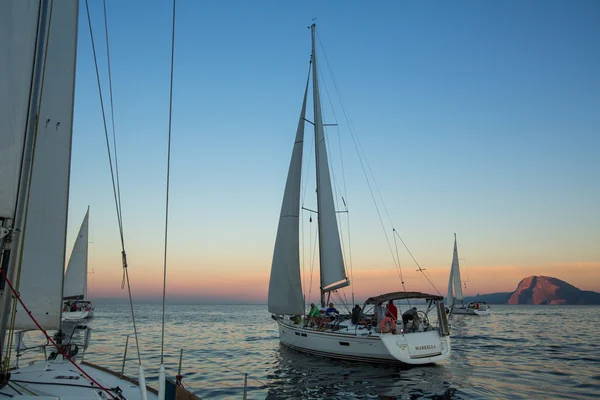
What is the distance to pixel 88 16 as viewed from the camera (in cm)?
808

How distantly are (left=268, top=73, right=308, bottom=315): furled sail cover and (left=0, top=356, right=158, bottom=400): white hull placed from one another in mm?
15977

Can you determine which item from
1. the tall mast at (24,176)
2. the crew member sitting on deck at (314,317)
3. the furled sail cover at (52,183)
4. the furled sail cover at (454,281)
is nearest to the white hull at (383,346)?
the crew member sitting on deck at (314,317)

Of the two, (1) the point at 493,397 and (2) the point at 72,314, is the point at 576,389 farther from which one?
(2) the point at 72,314

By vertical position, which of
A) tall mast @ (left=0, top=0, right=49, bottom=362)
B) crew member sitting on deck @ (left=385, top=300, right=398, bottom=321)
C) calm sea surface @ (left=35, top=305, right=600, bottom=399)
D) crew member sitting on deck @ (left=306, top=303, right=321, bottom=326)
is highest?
tall mast @ (left=0, top=0, right=49, bottom=362)

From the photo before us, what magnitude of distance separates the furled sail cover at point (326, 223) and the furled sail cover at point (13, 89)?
19.4m

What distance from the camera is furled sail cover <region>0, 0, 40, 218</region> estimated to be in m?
4.96

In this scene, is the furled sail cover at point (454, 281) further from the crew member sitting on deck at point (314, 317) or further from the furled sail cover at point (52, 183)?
the furled sail cover at point (52, 183)

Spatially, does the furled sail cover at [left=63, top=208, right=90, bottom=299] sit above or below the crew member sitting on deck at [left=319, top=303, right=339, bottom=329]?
above

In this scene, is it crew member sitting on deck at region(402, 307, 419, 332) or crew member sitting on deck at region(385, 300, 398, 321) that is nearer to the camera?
crew member sitting on deck at region(402, 307, 419, 332)

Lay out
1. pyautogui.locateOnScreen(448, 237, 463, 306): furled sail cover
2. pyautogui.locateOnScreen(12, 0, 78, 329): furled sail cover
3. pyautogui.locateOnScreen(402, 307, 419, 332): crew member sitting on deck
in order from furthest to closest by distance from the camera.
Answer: pyautogui.locateOnScreen(448, 237, 463, 306): furled sail cover < pyautogui.locateOnScreen(402, 307, 419, 332): crew member sitting on deck < pyautogui.locateOnScreen(12, 0, 78, 329): furled sail cover

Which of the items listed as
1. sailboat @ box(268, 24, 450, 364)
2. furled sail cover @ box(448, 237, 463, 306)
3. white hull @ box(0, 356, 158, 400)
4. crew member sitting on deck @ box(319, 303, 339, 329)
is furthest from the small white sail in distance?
white hull @ box(0, 356, 158, 400)

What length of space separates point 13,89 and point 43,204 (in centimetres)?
275

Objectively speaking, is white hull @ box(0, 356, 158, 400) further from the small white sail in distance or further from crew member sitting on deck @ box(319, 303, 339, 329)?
Answer: the small white sail in distance

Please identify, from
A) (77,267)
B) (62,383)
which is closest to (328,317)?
(62,383)
